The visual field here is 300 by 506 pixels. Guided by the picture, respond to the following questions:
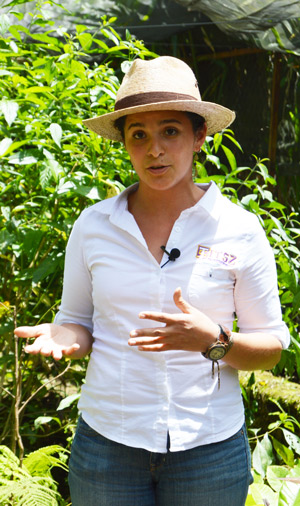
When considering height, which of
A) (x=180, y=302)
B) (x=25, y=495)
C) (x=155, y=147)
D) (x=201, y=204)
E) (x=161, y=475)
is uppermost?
(x=155, y=147)

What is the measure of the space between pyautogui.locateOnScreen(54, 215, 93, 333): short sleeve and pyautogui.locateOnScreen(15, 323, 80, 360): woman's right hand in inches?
3.4

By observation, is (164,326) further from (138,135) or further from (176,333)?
(138,135)

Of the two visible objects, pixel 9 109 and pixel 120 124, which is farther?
pixel 9 109

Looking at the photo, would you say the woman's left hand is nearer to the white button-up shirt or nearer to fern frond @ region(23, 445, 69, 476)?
the white button-up shirt

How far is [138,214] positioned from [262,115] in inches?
90.1

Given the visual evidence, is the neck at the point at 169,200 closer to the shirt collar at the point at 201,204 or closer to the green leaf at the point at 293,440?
the shirt collar at the point at 201,204

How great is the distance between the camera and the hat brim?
1590mm

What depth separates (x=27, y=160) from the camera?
92.5 inches

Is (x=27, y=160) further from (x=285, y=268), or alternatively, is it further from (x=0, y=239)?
(x=285, y=268)

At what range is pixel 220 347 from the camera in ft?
4.79

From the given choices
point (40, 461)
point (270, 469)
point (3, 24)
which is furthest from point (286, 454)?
point (3, 24)

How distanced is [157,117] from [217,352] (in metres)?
0.57

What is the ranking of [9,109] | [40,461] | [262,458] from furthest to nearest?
[262,458] < [40,461] < [9,109]

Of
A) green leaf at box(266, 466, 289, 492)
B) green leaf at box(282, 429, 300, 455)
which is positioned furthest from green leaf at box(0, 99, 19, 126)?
green leaf at box(282, 429, 300, 455)
